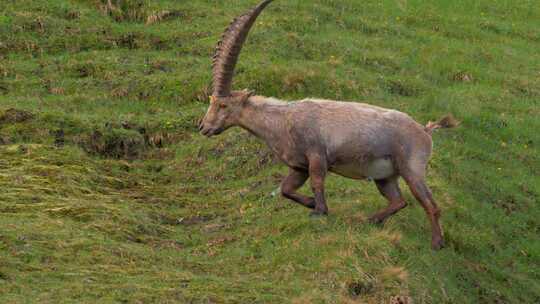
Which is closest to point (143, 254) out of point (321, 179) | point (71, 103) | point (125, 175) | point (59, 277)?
point (59, 277)

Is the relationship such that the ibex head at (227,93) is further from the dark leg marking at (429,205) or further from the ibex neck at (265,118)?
the dark leg marking at (429,205)

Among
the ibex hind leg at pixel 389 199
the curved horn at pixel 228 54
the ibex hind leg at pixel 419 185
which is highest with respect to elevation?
the curved horn at pixel 228 54

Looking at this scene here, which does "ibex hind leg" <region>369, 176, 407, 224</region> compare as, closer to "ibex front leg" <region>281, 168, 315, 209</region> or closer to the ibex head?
"ibex front leg" <region>281, 168, 315, 209</region>

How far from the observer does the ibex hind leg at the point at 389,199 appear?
14242 millimetres

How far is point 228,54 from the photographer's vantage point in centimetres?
1479

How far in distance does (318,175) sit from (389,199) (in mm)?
1307

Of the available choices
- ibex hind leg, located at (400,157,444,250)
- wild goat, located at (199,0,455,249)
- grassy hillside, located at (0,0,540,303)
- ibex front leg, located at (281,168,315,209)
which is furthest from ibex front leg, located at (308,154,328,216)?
ibex hind leg, located at (400,157,444,250)

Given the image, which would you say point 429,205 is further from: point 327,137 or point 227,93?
point 227,93

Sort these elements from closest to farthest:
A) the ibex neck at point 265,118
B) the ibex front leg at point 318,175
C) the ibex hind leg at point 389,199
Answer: the ibex front leg at point 318,175 < the ibex hind leg at point 389,199 < the ibex neck at point 265,118

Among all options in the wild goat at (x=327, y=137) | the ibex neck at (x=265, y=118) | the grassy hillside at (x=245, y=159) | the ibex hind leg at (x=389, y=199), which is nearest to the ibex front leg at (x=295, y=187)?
the wild goat at (x=327, y=137)

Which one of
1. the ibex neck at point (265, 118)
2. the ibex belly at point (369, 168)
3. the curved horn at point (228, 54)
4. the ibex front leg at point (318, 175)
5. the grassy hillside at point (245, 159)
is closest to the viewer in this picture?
the grassy hillside at point (245, 159)

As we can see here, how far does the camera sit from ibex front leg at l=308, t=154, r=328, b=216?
1392 centimetres

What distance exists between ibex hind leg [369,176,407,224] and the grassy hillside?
0.71ft

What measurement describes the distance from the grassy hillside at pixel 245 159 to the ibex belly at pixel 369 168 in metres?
0.67
